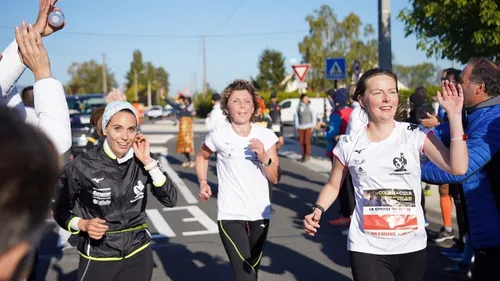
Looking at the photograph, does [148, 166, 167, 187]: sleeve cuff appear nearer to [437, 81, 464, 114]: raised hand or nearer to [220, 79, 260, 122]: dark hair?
[220, 79, 260, 122]: dark hair

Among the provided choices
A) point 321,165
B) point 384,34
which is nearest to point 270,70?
point 321,165

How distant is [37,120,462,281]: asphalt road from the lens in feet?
20.4

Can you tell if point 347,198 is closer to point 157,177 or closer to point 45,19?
point 157,177

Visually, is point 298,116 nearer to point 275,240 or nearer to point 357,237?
point 275,240

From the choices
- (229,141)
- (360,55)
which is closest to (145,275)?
(229,141)

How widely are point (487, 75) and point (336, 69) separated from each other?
1179cm

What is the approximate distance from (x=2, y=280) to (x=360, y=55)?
51.4 m

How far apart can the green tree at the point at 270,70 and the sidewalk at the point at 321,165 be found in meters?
39.4

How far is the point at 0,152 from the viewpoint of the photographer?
1.06 m

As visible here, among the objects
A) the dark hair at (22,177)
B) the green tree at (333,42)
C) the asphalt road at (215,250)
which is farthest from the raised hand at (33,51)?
the green tree at (333,42)

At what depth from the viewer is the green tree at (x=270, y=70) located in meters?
63.5

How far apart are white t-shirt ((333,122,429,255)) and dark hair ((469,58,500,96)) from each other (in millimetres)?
572

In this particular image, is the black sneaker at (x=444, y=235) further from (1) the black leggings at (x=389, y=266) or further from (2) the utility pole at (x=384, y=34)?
(2) the utility pole at (x=384, y=34)

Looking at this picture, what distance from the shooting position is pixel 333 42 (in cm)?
5134
